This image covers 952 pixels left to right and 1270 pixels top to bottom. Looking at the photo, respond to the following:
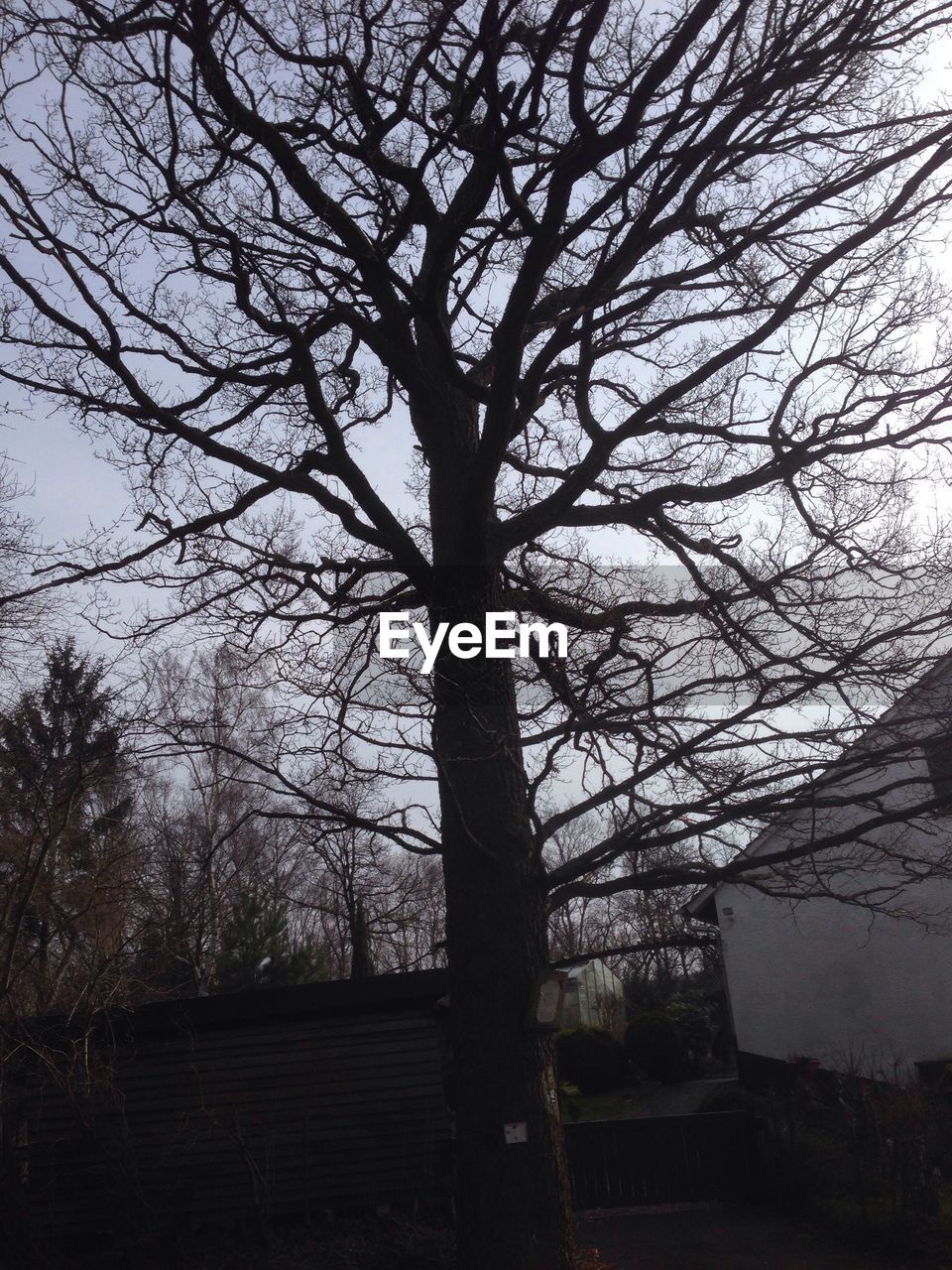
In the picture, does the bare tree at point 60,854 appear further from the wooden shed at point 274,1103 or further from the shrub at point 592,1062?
the shrub at point 592,1062

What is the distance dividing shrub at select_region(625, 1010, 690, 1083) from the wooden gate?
10.7 m

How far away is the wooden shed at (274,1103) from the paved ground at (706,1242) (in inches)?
82.3

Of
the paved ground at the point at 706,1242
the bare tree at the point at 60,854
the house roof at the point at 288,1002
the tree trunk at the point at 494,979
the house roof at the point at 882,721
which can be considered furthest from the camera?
the house roof at the point at 288,1002

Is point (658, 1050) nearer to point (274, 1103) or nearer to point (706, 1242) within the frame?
point (706, 1242)

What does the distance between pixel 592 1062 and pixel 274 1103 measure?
13.6 m

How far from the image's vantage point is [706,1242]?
10266 mm

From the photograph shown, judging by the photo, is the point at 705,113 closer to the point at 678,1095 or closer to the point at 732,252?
the point at 732,252

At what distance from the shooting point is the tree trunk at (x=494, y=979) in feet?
16.7

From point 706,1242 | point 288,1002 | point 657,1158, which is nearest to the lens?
point 706,1242

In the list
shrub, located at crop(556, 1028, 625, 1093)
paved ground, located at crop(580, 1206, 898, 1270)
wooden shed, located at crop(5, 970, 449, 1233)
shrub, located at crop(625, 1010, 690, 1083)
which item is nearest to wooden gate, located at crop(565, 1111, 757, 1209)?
paved ground, located at crop(580, 1206, 898, 1270)

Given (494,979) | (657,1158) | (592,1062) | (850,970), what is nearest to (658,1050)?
(592,1062)

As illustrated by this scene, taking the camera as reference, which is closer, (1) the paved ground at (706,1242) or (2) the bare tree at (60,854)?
(2) the bare tree at (60,854)

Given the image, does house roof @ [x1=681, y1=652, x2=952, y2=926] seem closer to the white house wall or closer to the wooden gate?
the white house wall

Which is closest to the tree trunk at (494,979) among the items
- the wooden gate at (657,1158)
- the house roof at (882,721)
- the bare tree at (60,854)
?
the house roof at (882,721)
